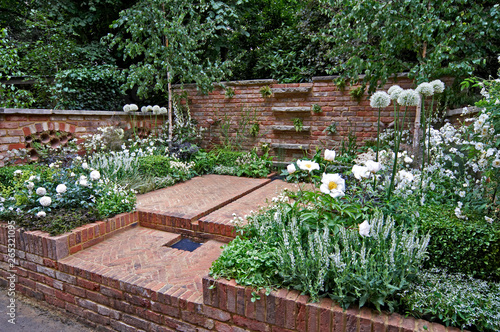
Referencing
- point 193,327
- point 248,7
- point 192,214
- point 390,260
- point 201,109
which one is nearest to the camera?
point 390,260

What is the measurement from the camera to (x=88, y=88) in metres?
6.63

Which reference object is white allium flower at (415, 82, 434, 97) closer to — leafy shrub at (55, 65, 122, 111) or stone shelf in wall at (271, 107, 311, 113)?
stone shelf in wall at (271, 107, 311, 113)

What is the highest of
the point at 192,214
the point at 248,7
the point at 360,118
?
the point at 248,7

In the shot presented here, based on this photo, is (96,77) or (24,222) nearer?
(24,222)

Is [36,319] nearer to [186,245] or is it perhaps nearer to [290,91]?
[186,245]

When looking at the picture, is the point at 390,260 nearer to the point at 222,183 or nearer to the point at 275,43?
the point at 222,183

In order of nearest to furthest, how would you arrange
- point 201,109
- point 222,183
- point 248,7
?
1. point 222,183
2. point 201,109
3. point 248,7

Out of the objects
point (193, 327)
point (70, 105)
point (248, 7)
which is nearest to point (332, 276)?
point (193, 327)

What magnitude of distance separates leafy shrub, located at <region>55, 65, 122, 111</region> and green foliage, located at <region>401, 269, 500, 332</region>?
647 cm

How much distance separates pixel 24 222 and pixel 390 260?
10.8ft

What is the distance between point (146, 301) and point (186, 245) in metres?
1.07

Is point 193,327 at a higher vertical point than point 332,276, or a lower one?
lower

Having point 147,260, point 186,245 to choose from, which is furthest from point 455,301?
point 186,245

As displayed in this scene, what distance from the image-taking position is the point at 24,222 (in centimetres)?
290
